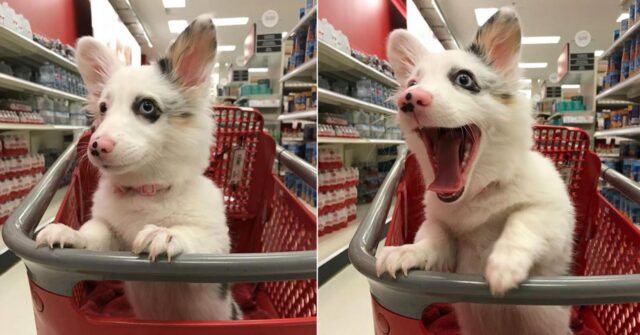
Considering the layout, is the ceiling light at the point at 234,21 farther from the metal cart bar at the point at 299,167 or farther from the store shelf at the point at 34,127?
the store shelf at the point at 34,127

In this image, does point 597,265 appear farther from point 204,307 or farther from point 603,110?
point 603,110

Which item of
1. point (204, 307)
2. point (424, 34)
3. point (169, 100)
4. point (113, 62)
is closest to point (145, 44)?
point (113, 62)

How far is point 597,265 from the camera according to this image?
1.66 metres

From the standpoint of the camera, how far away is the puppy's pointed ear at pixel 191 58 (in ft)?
4.12

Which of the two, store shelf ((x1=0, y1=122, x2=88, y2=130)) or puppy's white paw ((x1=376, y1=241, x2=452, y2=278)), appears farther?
store shelf ((x1=0, y1=122, x2=88, y2=130))

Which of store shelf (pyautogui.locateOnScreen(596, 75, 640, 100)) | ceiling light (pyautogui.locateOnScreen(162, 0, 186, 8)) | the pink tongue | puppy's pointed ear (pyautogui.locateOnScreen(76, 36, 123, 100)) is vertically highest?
ceiling light (pyautogui.locateOnScreen(162, 0, 186, 8))

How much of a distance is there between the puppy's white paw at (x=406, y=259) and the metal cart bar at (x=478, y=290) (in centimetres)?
2

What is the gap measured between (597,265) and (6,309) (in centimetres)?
233

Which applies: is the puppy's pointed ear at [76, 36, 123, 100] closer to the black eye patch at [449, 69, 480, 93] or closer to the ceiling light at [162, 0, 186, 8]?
the ceiling light at [162, 0, 186, 8]

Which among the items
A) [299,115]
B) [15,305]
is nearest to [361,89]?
[299,115]

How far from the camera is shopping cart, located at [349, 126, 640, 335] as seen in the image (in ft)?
2.41

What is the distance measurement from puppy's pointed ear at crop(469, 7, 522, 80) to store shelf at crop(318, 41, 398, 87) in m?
1.55

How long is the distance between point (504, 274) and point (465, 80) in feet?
1.59

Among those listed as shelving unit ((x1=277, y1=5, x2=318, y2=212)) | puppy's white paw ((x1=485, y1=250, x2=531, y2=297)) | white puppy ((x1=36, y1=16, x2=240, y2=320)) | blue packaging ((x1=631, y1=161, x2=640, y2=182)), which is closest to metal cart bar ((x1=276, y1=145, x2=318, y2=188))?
shelving unit ((x1=277, y1=5, x2=318, y2=212))
